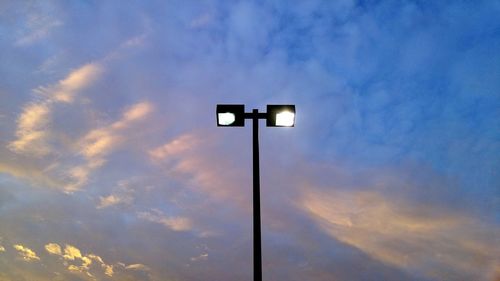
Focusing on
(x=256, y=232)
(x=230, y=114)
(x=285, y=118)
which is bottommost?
(x=256, y=232)

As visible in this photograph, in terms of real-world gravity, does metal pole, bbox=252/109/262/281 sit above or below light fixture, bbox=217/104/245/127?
below

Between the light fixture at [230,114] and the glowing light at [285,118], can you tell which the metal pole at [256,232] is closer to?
the light fixture at [230,114]

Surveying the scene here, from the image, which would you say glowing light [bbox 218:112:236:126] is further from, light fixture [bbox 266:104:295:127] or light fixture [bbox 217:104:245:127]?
light fixture [bbox 266:104:295:127]

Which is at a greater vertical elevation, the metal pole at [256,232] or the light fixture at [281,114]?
the light fixture at [281,114]

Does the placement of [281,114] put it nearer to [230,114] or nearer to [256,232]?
[230,114]

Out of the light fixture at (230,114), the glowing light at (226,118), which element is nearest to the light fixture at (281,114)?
the light fixture at (230,114)

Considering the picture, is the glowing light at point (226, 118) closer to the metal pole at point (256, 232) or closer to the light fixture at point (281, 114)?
the metal pole at point (256, 232)

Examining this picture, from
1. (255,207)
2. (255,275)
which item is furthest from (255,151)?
(255,275)

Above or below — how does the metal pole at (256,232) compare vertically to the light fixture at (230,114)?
below

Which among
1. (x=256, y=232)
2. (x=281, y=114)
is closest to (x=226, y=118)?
(x=281, y=114)

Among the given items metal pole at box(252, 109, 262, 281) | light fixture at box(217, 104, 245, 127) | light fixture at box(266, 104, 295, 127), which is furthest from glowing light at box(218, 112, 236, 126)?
light fixture at box(266, 104, 295, 127)

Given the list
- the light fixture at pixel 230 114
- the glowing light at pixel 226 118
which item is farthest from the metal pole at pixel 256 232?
the glowing light at pixel 226 118

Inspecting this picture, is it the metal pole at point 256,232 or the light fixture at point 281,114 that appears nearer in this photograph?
the metal pole at point 256,232

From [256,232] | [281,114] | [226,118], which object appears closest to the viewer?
[256,232]
